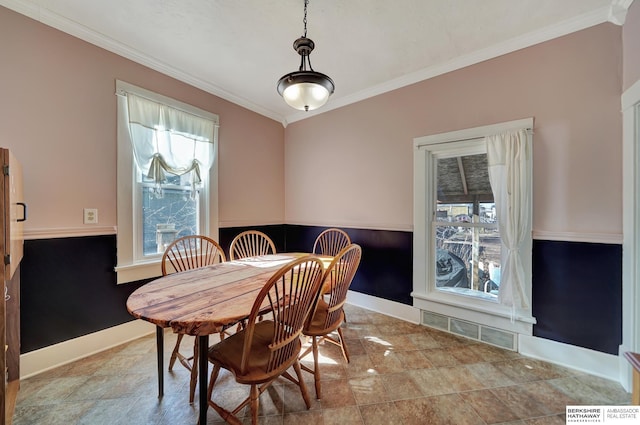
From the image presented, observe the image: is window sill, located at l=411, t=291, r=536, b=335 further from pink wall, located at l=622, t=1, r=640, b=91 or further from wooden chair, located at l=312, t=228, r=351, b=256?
pink wall, located at l=622, t=1, r=640, b=91

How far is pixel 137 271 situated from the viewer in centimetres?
226

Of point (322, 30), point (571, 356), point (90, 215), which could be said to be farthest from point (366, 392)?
point (322, 30)

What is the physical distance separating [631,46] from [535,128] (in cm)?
64

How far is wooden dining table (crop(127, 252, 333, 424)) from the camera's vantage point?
41.4 inches

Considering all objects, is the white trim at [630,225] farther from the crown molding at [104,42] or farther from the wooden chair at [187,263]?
the crown molding at [104,42]

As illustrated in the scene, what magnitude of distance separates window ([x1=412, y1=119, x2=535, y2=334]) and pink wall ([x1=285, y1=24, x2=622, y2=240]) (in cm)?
13

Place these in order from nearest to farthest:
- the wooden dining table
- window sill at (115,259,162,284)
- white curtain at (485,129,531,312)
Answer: the wooden dining table, white curtain at (485,129,531,312), window sill at (115,259,162,284)

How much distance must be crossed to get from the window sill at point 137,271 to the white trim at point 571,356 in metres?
3.38

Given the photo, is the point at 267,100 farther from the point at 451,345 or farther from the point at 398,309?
the point at 451,345

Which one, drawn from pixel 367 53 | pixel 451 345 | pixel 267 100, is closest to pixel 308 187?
pixel 267 100

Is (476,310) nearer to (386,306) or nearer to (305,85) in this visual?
(386,306)

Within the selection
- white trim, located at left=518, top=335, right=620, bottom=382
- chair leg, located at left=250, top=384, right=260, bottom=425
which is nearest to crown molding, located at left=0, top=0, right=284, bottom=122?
chair leg, located at left=250, top=384, right=260, bottom=425

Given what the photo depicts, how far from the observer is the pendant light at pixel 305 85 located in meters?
1.51

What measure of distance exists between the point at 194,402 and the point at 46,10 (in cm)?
293
